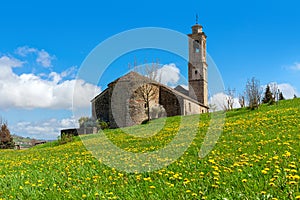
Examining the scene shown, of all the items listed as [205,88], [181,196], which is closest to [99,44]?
[181,196]

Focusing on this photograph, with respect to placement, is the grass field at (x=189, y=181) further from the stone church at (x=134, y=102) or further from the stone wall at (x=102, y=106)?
the stone wall at (x=102, y=106)

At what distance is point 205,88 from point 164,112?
20.1m

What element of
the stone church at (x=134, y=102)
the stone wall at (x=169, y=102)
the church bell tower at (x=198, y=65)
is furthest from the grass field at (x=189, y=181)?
the church bell tower at (x=198, y=65)

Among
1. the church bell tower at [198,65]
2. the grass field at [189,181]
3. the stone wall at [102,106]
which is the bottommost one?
the grass field at [189,181]

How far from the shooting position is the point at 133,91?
46.2m

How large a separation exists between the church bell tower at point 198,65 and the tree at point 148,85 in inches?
714

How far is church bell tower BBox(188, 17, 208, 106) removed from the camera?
66062mm

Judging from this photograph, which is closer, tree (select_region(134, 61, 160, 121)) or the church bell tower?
tree (select_region(134, 61, 160, 121))

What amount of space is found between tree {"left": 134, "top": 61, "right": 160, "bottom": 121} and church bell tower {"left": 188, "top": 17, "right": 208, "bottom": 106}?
1814 cm

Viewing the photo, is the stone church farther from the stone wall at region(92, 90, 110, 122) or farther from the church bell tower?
the church bell tower

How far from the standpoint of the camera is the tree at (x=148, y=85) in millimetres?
→ 46531

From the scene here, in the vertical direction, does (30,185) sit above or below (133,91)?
below

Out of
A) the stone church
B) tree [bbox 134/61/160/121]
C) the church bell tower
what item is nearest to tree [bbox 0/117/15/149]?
the stone church

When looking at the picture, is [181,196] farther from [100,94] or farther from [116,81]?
[100,94]
